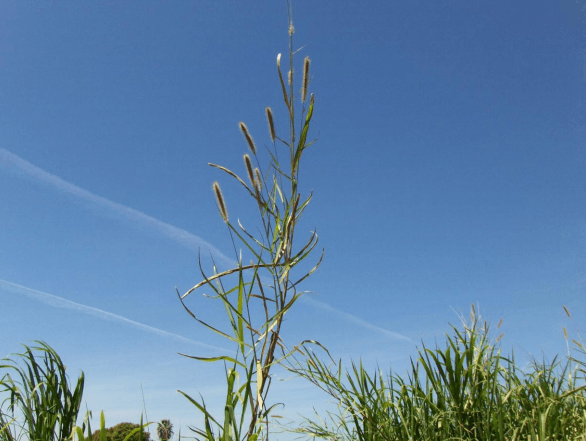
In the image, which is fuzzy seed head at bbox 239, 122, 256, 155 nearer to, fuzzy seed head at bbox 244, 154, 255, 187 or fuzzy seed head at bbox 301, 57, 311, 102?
fuzzy seed head at bbox 244, 154, 255, 187

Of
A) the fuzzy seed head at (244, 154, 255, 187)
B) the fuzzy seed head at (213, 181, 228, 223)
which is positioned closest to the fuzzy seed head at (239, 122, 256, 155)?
the fuzzy seed head at (244, 154, 255, 187)

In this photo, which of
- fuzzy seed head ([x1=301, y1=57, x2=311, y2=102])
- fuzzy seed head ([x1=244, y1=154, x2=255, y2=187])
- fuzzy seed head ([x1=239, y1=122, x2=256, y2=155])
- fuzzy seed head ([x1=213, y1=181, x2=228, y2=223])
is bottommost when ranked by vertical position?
fuzzy seed head ([x1=213, y1=181, x2=228, y2=223])

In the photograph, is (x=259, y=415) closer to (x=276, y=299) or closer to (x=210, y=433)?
(x=210, y=433)

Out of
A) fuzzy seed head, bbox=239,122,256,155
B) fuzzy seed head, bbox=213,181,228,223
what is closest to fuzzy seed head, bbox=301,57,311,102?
fuzzy seed head, bbox=239,122,256,155

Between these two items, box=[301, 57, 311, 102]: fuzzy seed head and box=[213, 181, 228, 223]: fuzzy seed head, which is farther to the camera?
box=[301, 57, 311, 102]: fuzzy seed head

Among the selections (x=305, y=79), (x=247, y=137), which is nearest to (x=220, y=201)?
(x=247, y=137)

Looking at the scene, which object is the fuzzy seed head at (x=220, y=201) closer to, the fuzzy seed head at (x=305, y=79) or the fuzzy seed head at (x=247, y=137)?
the fuzzy seed head at (x=247, y=137)

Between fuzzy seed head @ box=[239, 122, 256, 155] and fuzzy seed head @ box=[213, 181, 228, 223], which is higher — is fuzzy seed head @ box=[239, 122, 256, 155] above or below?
above

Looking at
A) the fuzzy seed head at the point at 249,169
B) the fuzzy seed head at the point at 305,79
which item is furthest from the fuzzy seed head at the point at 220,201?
the fuzzy seed head at the point at 305,79

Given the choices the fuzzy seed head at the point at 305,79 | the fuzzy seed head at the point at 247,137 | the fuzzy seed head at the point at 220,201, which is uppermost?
the fuzzy seed head at the point at 305,79

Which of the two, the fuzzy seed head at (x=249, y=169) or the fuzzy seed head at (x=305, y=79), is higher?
the fuzzy seed head at (x=305, y=79)

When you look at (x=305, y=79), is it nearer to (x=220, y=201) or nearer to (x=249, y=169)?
(x=249, y=169)

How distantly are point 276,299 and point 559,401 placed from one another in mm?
1116

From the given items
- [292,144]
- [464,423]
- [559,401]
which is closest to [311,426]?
[464,423]
